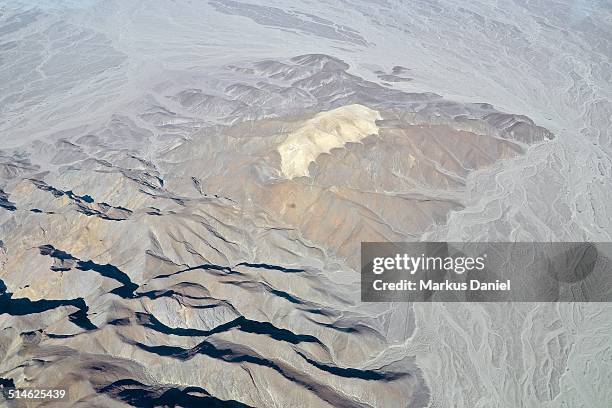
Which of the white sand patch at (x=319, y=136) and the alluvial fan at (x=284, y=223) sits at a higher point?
the white sand patch at (x=319, y=136)

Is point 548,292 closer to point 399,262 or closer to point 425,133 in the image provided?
point 399,262

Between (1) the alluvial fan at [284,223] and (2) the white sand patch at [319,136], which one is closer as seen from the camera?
(1) the alluvial fan at [284,223]

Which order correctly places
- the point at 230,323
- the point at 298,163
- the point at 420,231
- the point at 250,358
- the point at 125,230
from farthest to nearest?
1. the point at 298,163
2. the point at 420,231
3. the point at 125,230
4. the point at 230,323
5. the point at 250,358

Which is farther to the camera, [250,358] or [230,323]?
[230,323]

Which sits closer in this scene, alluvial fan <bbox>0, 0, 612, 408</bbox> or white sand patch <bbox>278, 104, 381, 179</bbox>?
alluvial fan <bbox>0, 0, 612, 408</bbox>

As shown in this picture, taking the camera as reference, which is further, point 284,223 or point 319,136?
point 319,136

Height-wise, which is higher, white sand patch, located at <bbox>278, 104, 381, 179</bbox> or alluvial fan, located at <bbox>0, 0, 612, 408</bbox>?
white sand patch, located at <bbox>278, 104, 381, 179</bbox>

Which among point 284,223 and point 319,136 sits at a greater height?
point 319,136

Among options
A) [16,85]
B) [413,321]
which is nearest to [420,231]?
[413,321]
